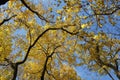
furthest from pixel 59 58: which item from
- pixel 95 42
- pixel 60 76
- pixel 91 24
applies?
pixel 91 24

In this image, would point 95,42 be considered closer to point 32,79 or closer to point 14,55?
point 14,55

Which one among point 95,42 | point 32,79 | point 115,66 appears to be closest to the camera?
point 95,42

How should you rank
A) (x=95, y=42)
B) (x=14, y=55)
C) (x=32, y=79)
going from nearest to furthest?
(x=95, y=42)
(x=14, y=55)
(x=32, y=79)

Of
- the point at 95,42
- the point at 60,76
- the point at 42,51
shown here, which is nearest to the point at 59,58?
the point at 42,51

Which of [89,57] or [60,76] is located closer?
[89,57]

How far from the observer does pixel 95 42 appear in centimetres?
1875

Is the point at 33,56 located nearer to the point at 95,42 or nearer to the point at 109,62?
the point at 109,62

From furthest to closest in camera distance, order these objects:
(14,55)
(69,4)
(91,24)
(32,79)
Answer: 1. (32,79)
2. (14,55)
3. (91,24)
4. (69,4)

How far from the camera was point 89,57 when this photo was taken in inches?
1006

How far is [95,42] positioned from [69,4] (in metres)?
5.10

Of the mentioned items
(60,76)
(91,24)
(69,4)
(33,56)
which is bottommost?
(60,76)

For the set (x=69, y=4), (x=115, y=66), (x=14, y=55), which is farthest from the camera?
(x=14, y=55)

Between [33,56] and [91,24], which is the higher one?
[91,24]

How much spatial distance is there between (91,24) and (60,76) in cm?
1613
